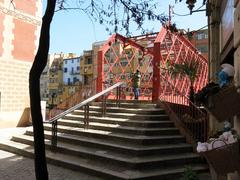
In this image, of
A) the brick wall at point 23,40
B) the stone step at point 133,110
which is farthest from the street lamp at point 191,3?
the brick wall at point 23,40

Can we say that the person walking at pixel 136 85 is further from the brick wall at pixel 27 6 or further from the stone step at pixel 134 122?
the brick wall at pixel 27 6

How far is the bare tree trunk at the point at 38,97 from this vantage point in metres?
4.62

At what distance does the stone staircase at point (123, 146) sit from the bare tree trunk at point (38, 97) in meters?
2.04

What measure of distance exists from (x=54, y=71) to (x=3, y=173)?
81.9 metres

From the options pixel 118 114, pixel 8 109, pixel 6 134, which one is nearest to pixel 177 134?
pixel 118 114

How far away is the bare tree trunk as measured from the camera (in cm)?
462

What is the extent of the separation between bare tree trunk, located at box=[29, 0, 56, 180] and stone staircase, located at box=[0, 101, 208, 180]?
204 cm

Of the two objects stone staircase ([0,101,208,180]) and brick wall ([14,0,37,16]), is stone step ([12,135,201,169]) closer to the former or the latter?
stone staircase ([0,101,208,180])

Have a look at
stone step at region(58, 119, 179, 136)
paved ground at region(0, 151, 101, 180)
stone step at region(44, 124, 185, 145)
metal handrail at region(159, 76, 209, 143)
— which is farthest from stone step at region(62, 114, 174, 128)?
paved ground at region(0, 151, 101, 180)

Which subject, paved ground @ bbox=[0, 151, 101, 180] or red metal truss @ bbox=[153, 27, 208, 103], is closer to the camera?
paved ground @ bbox=[0, 151, 101, 180]

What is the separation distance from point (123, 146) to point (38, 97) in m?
3.32

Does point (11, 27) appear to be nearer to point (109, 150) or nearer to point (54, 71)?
point (109, 150)

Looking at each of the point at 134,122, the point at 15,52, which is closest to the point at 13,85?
the point at 15,52

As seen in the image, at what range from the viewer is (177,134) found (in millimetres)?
8516
